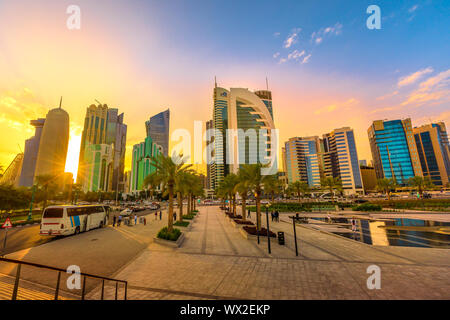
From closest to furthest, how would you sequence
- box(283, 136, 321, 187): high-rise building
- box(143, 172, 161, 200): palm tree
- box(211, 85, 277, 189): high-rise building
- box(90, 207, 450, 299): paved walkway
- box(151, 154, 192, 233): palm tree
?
1. box(90, 207, 450, 299): paved walkway
2. box(151, 154, 192, 233): palm tree
3. box(143, 172, 161, 200): palm tree
4. box(211, 85, 277, 189): high-rise building
5. box(283, 136, 321, 187): high-rise building

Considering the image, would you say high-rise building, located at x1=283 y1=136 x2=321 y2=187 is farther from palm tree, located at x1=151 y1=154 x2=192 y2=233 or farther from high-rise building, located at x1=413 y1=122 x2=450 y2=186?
palm tree, located at x1=151 y1=154 x2=192 y2=233

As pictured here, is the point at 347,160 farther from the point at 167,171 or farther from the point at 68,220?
the point at 68,220

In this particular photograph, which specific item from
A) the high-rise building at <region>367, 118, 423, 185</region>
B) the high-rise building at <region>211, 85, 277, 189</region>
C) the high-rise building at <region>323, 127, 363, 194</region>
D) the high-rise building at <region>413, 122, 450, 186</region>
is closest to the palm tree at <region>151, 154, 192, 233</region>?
the high-rise building at <region>211, 85, 277, 189</region>

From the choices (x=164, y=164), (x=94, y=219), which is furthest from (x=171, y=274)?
(x=94, y=219)

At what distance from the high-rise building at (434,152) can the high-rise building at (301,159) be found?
73.3 meters

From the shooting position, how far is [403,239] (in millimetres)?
17109

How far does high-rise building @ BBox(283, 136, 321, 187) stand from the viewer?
168875 mm

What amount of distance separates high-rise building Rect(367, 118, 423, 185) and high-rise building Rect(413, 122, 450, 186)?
34.3 feet

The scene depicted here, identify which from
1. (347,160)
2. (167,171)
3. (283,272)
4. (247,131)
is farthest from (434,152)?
(167,171)

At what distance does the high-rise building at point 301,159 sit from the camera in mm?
168875

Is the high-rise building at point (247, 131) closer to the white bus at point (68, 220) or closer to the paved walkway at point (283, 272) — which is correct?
the white bus at point (68, 220)

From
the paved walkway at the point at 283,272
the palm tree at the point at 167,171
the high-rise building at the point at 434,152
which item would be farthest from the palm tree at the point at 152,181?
the high-rise building at the point at 434,152

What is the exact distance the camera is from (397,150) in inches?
5354
